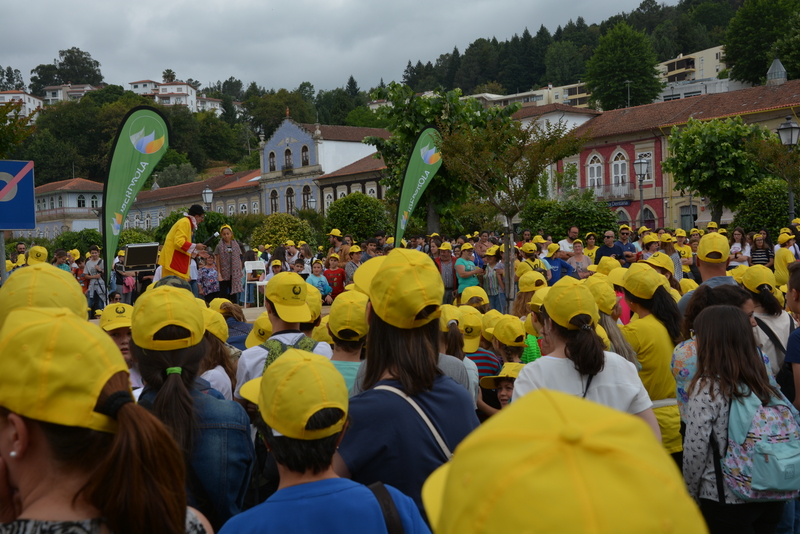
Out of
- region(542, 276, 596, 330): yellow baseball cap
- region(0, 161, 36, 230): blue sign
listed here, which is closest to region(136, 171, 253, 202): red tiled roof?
region(0, 161, 36, 230): blue sign

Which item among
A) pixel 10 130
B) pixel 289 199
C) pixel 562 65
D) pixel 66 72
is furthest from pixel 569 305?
pixel 66 72

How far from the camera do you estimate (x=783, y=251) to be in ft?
28.9

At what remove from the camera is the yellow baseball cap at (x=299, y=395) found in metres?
2.41

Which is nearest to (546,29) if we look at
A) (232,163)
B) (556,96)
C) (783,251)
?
(556,96)

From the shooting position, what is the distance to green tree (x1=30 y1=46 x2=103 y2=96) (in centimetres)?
16912

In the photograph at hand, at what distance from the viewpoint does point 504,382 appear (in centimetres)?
544

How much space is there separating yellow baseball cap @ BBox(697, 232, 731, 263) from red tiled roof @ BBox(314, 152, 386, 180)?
60047 millimetres

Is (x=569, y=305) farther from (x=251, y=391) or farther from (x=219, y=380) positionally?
(x=219, y=380)

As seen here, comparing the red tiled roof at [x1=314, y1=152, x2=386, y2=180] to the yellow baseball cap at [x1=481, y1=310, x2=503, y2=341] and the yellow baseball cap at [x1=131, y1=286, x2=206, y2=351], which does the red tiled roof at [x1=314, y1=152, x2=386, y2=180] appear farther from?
the yellow baseball cap at [x1=131, y1=286, x2=206, y2=351]

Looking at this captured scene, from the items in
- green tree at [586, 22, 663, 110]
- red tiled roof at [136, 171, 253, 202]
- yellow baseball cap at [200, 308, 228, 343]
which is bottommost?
yellow baseball cap at [200, 308, 228, 343]

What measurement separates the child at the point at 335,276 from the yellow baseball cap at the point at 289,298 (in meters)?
9.89

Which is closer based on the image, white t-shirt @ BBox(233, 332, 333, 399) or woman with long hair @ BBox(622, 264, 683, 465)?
white t-shirt @ BBox(233, 332, 333, 399)

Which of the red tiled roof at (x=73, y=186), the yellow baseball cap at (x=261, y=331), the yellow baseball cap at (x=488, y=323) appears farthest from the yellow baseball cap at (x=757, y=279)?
the red tiled roof at (x=73, y=186)

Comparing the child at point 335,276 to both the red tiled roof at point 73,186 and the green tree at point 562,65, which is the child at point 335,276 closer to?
the red tiled roof at point 73,186
